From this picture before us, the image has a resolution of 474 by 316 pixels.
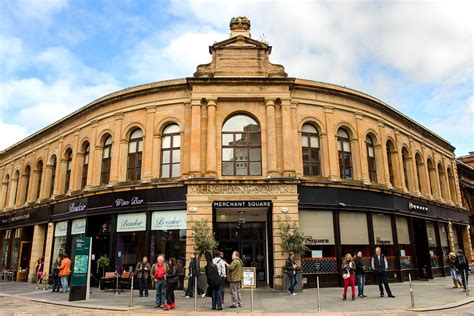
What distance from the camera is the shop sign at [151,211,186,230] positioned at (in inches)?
763

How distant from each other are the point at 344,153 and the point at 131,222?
1328 centimetres

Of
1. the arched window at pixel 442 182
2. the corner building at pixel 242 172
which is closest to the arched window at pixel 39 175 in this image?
the corner building at pixel 242 172

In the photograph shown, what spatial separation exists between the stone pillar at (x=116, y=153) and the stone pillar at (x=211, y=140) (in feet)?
19.1

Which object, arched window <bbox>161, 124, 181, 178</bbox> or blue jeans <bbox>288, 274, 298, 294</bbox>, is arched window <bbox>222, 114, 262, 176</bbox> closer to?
arched window <bbox>161, 124, 181, 178</bbox>

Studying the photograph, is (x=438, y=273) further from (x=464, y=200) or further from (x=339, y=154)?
(x=464, y=200)

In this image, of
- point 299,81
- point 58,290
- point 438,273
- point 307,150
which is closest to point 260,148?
point 307,150

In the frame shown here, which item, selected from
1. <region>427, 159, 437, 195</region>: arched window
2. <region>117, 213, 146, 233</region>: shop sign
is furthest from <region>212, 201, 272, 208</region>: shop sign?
<region>427, 159, 437, 195</region>: arched window

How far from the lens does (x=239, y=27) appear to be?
2291cm

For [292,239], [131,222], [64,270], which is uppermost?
[131,222]

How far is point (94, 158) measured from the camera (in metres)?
23.1

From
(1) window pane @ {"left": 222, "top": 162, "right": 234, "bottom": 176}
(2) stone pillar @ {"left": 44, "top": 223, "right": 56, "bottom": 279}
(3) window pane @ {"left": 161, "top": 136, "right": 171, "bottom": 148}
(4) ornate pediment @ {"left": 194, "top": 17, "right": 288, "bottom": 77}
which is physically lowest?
(2) stone pillar @ {"left": 44, "top": 223, "right": 56, "bottom": 279}

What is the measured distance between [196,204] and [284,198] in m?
4.61

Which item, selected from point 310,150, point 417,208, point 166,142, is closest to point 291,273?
point 310,150

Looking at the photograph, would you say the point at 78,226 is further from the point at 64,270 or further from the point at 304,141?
the point at 304,141
